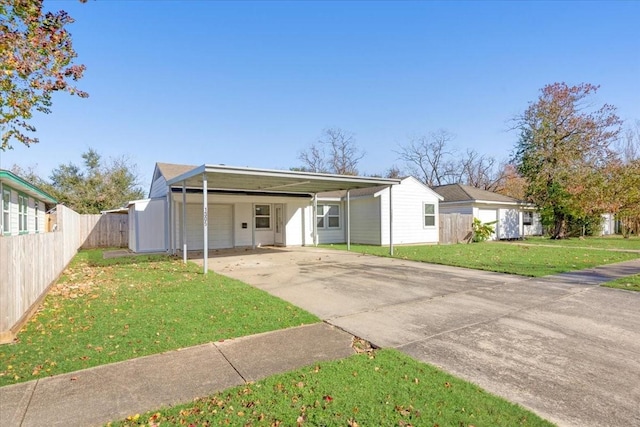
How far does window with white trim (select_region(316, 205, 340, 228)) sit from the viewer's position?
19572 mm

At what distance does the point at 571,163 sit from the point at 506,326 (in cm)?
2265

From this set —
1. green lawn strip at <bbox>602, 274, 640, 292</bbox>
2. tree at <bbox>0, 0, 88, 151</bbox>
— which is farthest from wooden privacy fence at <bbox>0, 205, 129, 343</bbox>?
green lawn strip at <bbox>602, 274, 640, 292</bbox>

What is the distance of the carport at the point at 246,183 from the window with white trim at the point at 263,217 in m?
0.52

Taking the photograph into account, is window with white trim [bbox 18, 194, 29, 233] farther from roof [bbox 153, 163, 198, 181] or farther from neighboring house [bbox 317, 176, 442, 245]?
neighboring house [bbox 317, 176, 442, 245]

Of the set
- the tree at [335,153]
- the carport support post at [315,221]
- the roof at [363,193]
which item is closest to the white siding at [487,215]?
the roof at [363,193]

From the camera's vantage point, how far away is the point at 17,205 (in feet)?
44.5

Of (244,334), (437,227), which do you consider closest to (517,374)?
(244,334)

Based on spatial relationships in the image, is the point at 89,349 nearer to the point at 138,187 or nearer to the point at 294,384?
the point at 294,384

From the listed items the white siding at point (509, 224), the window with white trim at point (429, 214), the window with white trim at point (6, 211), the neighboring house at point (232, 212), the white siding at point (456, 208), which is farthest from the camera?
the white siding at point (509, 224)

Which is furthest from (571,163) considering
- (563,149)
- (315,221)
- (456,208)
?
(315,221)

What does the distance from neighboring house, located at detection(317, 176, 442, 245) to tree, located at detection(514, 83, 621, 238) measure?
30.5ft

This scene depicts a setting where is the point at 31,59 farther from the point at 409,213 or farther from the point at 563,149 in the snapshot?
the point at 563,149

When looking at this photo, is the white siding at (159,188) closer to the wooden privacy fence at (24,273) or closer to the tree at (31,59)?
the wooden privacy fence at (24,273)

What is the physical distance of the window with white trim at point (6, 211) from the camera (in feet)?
37.9
